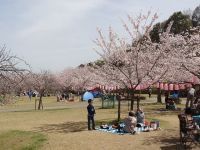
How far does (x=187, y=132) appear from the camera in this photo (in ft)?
57.0

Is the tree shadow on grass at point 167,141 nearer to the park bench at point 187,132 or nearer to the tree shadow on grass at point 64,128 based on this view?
the park bench at point 187,132

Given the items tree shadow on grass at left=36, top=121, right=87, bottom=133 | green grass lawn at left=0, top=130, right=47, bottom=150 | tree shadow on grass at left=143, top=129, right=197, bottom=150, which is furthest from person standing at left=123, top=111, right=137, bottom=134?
green grass lawn at left=0, top=130, right=47, bottom=150

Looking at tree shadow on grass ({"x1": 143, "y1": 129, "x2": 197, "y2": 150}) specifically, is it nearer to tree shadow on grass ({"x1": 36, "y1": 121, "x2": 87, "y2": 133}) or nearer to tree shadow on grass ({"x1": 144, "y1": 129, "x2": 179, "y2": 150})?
tree shadow on grass ({"x1": 144, "y1": 129, "x2": 179, "y2": 150})

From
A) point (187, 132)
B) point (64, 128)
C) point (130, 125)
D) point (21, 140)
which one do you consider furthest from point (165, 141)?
point (64, 128)

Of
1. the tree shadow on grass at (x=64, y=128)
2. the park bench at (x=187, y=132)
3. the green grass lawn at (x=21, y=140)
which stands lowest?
the green grass lawn at (x=21, y=140)

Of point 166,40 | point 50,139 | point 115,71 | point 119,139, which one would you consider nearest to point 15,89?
point 50,139

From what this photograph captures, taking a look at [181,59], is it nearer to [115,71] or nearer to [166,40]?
[166,40]

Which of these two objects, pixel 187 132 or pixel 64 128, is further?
pixel 64 128

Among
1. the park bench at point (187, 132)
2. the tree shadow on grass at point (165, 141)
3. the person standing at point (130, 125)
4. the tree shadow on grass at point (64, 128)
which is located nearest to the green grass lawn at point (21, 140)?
the tree shadow on grass at point (64, 128)

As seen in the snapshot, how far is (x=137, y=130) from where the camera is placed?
22.7m

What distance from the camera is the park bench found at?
56.2ft

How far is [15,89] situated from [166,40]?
1503 cm

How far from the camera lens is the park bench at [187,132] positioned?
17.1 m

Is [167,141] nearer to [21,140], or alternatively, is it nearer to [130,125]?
[130,125]
